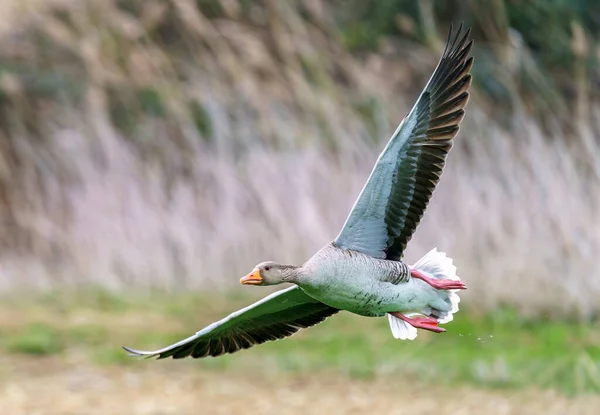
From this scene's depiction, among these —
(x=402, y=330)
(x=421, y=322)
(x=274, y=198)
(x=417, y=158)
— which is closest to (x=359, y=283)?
(x=421, y=322)

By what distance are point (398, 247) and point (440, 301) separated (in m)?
0.20

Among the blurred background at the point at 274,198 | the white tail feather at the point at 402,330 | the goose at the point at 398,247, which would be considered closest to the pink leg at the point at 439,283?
the goose at the point at 398,247

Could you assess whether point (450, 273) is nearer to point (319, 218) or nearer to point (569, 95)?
point (319, 218)

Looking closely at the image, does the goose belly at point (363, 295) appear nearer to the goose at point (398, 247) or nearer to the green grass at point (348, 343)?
the goose at point (398, 247)

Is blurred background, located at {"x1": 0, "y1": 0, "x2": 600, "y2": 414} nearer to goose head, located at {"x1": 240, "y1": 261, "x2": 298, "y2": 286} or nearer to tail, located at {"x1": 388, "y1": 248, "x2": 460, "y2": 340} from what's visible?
tail, located at {"x1": 388, "y1": 248, "x2": 460, "y2": 340}

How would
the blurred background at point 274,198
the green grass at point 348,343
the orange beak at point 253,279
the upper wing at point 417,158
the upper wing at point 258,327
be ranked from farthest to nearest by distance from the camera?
the blurred background at point 274,198
the green grass at point 348,343
the upper wing at point 258,327
the upper wing at point 417,158
the orange beak at point 253,279

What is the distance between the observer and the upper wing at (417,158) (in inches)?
122

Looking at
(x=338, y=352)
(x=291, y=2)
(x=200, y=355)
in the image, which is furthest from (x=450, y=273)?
(x=291, y=2)

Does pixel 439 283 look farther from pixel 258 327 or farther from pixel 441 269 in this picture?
pixel 258 327

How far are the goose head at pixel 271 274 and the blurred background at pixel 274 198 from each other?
365 cm

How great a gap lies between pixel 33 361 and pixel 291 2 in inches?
205

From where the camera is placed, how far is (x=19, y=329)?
8523mm

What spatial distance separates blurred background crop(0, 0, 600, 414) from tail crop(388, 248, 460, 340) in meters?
3.14

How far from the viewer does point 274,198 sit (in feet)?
27.9
